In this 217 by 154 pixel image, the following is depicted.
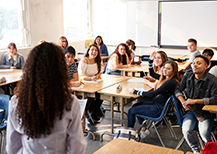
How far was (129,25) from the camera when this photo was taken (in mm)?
8898

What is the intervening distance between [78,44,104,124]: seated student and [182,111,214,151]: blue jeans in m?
1.84

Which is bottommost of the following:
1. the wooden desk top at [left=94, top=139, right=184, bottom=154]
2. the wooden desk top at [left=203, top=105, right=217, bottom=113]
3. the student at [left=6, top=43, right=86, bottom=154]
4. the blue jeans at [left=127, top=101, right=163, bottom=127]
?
the blue jeans at [left=127, top=101, right=163, bottom=127]

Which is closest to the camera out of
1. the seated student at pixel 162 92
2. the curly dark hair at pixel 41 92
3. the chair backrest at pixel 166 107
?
the curly dark hair at pixel 41 92

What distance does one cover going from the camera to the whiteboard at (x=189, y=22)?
7730mm

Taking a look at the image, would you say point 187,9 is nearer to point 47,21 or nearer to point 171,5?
point 171,5

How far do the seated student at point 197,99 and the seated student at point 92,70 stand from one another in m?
1.68

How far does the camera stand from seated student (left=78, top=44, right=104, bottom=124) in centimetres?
458

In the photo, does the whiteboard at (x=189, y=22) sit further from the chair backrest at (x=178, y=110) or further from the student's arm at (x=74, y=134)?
the student's arm at (x=74, y=134)

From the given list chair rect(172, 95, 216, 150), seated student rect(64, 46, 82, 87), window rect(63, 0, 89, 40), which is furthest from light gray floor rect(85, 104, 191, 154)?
window rect(63, 0, 89, 40)

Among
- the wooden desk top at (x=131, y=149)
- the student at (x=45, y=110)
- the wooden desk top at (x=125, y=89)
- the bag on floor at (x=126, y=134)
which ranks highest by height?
the student at (x=45, y=110)

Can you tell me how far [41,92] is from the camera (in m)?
1.34

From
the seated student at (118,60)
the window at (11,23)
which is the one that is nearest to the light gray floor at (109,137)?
the seated student at (118,60)

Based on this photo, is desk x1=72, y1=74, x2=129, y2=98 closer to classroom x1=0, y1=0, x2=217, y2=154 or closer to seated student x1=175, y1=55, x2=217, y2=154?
classroom x1=0, y1=0, x2=217, y2=154

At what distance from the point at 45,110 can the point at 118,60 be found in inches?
182
